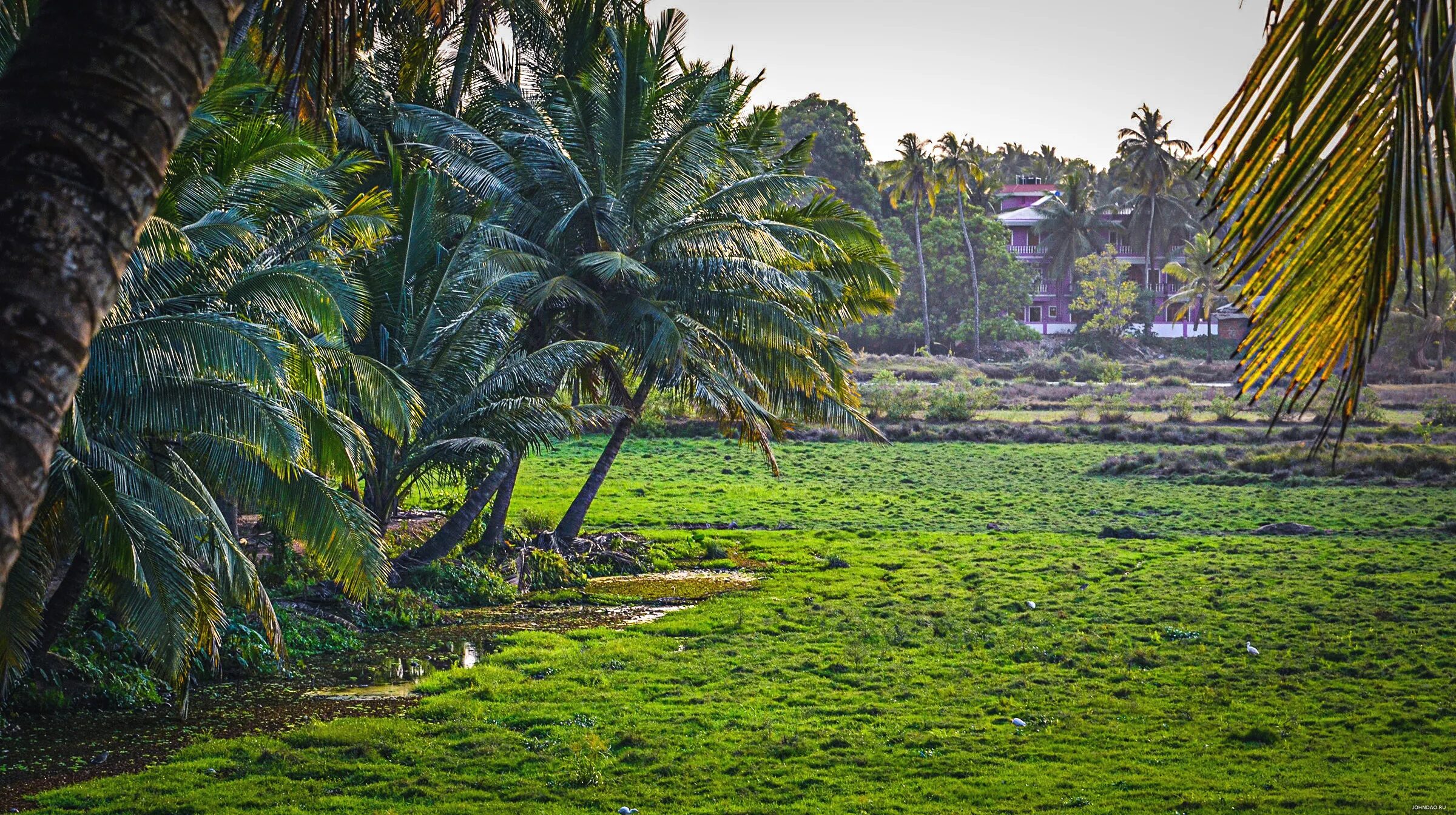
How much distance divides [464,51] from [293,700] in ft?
40.0

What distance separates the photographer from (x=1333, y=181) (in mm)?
2260

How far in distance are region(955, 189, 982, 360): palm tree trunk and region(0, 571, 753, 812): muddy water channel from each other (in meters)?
51.7

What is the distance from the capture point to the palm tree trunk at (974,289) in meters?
65.6

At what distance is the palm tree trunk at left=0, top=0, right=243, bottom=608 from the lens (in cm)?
191

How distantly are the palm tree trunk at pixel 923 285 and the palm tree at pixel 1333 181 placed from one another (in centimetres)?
6131

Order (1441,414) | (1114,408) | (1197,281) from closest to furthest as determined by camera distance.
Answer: (1441,414)
(1114,408)
(1197,281)

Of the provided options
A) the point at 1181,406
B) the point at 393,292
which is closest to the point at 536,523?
the point at 393,292

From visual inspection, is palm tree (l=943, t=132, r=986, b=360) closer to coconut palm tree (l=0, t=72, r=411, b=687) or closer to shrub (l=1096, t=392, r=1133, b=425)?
shrub (l=1096, t=392, r=1133, b=425)

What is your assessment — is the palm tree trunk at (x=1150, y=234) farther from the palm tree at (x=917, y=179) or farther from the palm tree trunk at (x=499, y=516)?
the palm tree trunk at (x=499, y=516)

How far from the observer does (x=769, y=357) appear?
18.5 m

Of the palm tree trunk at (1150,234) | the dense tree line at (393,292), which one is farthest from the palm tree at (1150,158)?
the dense tree line at (393,292)

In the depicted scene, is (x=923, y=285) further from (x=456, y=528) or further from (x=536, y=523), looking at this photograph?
(x=456, y=528)

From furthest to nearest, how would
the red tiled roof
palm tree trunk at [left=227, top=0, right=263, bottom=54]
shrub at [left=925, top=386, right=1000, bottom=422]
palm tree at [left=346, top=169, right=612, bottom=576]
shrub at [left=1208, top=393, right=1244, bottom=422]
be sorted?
1. the red tiled roof
2. shrub at [left=925, top=386, right=1000, bottom=422]
3. shrub at [left=1208, top=393, right=1244, bottom=422]
4. palm tree at [left=346, top=169, right=612, bottom=576]
5. palm tree trunk at [left=227, top=0, right=263, bottom=54]

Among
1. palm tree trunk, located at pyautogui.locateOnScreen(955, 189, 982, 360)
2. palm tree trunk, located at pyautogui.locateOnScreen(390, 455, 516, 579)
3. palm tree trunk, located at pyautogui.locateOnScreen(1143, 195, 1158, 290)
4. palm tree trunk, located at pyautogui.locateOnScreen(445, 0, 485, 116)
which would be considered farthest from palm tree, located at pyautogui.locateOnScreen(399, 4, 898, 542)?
palm tree trunk, located at pyautogui.locateOnScreen(1143, 195, 1158, 290)
